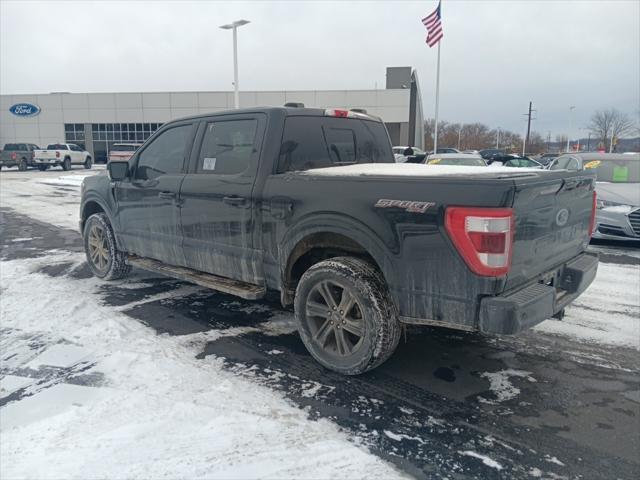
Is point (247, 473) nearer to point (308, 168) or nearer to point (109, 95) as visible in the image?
point (308, 168)

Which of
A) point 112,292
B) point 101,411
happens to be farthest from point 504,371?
point 112,292

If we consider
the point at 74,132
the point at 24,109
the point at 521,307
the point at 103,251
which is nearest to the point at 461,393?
the point at 521,307

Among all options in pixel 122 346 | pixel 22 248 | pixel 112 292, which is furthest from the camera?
pixel 22 248

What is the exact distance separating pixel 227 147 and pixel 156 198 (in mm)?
1149

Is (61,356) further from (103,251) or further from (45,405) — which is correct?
(103,251)

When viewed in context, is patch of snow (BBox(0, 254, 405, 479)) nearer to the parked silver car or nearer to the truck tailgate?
the truck tailgate

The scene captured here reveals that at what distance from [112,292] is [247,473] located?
389cm

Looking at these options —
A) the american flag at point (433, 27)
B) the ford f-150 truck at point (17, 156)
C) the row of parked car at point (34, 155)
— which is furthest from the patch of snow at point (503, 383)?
the ford f-150 truck at point (17, 156)

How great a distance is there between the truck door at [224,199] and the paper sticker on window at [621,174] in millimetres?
8359

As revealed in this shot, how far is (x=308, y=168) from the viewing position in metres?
4.29

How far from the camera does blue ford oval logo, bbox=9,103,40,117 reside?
1903 inches

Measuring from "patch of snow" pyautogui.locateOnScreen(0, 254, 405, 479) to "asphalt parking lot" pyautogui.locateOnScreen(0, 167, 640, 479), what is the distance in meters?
0.14

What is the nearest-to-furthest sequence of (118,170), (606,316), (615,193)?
(606,316)
(118,170)
(615,193)

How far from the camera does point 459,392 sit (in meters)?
3.49
